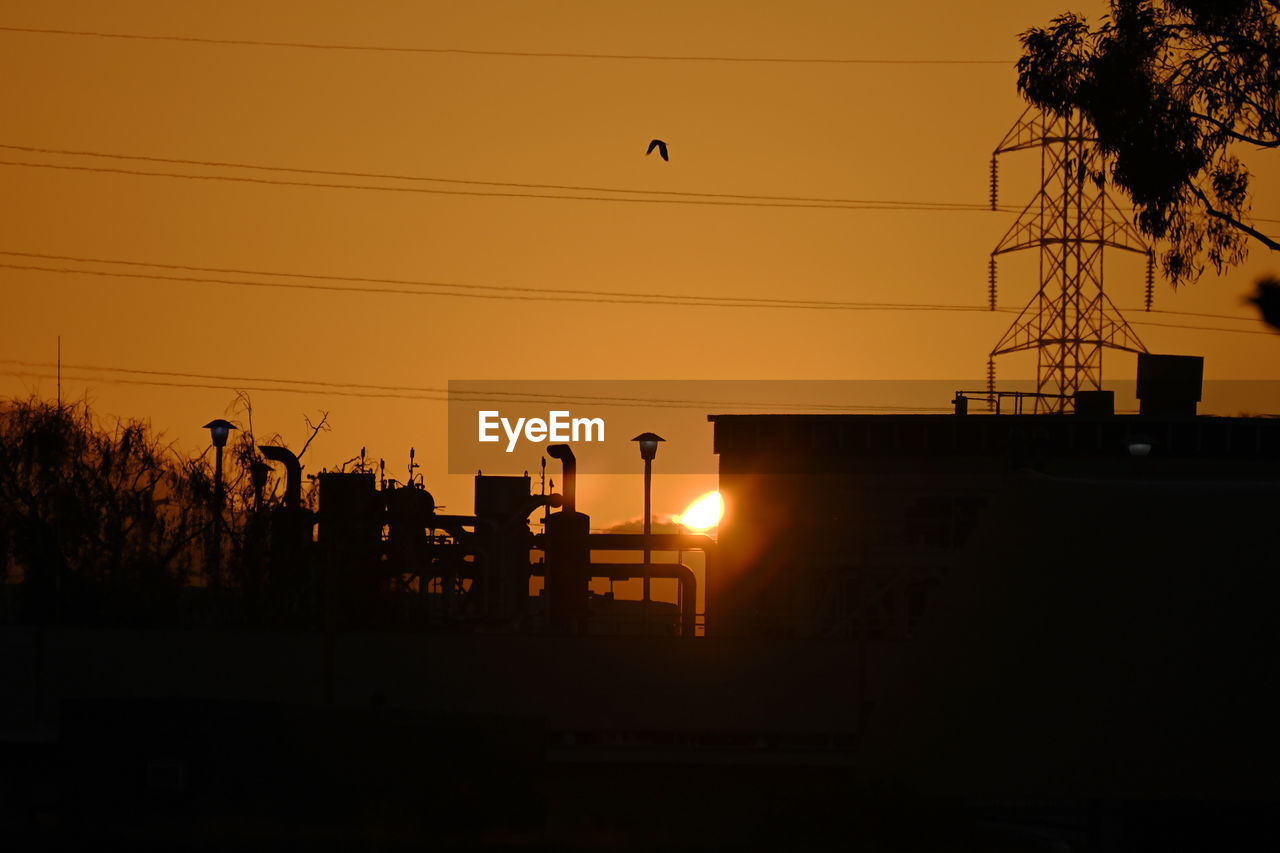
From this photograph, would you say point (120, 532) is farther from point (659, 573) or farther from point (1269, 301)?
point (1269, 301)

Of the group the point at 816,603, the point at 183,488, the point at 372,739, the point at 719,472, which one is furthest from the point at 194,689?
the point at 719,472

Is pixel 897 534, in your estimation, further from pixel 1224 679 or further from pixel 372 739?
pixel 1224 679

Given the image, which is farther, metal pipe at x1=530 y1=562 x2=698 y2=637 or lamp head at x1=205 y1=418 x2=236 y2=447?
metal pipe at x1=530 y1=562 x2=698 y2=637

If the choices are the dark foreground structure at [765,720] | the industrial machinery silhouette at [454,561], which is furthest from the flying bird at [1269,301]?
the industrial machinery silhouette at [454,561]

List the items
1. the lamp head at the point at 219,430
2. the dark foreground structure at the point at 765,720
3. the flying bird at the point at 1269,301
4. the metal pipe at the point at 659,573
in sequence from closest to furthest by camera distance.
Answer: the dark foreground structure at the point at 765,720, the flying bird at the point at 1269,301, the lamp head at the point at 219,430, the metal pipe at the point at 659,573

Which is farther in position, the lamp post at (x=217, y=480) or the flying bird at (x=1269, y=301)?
the lamp post at (x=217, y=480)

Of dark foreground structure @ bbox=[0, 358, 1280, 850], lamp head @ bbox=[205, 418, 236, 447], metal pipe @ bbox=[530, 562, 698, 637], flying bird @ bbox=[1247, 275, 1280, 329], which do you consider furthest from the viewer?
metal pipe @ bbox=[530, 562, 698, 637]

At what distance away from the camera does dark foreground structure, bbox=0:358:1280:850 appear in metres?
11.4

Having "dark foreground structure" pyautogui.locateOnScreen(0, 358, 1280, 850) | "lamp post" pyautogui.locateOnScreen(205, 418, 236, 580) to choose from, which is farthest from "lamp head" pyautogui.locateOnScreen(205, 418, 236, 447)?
"dark foreground structure" pyautogui.locateOnScreen(0, 358, 1280, 850)

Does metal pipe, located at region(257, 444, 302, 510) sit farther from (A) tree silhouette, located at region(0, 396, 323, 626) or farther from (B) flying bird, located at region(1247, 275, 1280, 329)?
(B) flying bird, located at region(1247, 275, 1280, 329)

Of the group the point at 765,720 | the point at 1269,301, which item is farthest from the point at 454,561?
the point at 1269,301

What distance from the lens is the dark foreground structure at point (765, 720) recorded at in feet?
37.5

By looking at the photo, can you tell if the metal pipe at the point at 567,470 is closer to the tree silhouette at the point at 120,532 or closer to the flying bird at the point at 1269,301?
the tree silhouette at the point at 120,532

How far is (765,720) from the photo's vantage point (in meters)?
23.8
